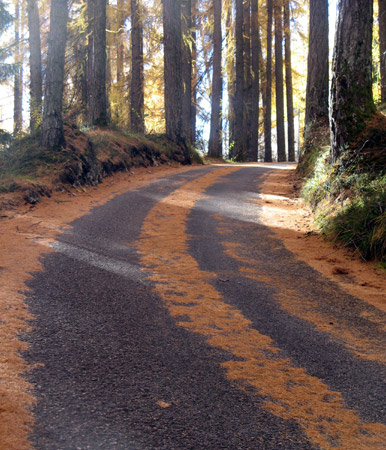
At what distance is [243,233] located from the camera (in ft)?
24.1

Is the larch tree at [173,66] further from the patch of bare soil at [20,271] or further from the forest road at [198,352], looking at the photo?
the forest road at [198,352]

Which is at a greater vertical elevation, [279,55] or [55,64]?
[279,55]

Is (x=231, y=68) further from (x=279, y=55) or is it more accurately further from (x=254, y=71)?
(x=279, y=55)

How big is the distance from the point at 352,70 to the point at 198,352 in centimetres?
718

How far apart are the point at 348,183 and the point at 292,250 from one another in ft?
7.17

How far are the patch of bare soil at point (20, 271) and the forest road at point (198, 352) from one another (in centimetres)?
9

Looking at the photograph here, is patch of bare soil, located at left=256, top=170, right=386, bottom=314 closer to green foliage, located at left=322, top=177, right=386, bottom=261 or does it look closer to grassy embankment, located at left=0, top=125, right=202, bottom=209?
green foliage, located at left=322, top=177, right=386, bottom=261

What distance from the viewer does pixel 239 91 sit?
2716cm

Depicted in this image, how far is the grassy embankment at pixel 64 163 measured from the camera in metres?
9.84

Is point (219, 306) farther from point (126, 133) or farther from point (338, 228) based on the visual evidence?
point (126, 133)

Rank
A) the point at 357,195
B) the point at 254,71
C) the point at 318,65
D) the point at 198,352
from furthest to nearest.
A: the point at 254,71 < the point at 318,65 < the point at 357,195 < the point at 198,352

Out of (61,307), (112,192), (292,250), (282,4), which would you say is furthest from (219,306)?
(282,4)

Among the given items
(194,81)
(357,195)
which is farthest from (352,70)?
(194,81)

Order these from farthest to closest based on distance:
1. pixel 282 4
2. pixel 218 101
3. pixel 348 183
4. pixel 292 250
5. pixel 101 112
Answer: pixel 282 4, pixel 218 101, pixel 101 112, pixel 348 183, pixel 292 250
